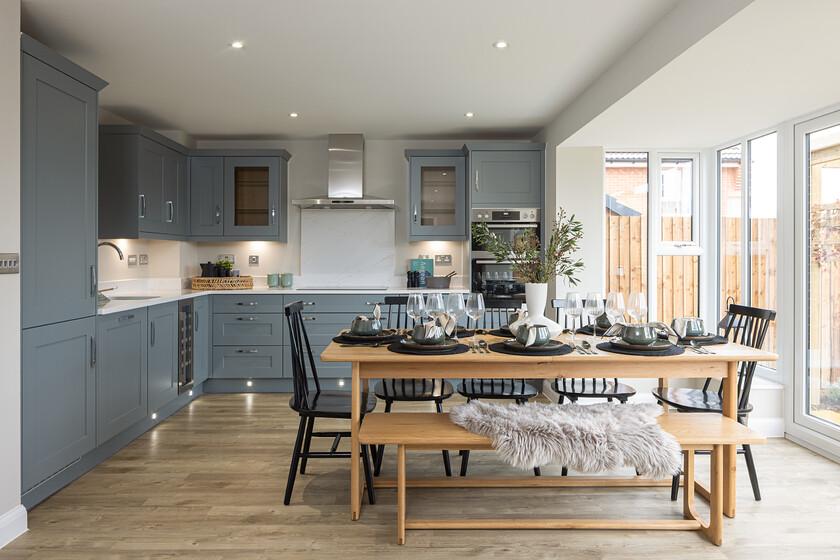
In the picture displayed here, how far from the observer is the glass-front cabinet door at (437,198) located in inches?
211

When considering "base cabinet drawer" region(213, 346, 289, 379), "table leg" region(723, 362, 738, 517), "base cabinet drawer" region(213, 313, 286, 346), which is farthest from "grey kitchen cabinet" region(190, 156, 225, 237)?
"table leg" region(723, 362, 738, 517)

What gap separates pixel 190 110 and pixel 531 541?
410 centimetres

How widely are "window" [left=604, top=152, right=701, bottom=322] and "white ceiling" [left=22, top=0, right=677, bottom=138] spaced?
0.97 meters

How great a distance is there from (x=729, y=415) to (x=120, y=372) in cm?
343

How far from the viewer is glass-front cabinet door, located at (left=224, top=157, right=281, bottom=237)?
17.4 feet

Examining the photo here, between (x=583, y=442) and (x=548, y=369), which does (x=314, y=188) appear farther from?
(x=583, y=442)

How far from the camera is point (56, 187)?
9.05 feet

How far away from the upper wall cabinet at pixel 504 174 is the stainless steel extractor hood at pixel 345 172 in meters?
0.86

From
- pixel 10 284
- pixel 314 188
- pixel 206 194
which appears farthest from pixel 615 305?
pixel 206 194

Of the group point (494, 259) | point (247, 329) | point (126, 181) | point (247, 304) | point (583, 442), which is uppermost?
point (126, 181)

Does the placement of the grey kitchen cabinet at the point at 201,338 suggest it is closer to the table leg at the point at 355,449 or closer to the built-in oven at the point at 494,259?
the built-in oven at the point at 494,259

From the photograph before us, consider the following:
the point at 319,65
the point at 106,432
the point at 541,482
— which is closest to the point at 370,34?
the point at 319,65

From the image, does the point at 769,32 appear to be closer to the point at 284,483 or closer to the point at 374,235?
the point at 284,483

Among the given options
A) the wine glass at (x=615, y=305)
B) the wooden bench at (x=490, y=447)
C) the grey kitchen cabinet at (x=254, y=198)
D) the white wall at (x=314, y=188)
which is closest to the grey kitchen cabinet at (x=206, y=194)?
the grey kitchen cabinet at (x=254, y=198)
